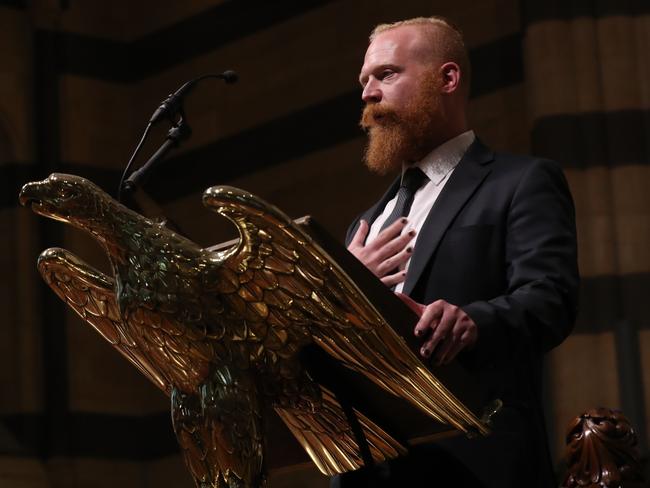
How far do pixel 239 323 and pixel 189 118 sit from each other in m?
7.90

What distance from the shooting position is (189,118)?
408 inches

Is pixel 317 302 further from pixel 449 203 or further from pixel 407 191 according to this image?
pixel 407 191

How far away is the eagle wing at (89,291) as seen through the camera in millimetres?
2854

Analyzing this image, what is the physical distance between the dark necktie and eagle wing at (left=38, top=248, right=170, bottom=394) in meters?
0.61

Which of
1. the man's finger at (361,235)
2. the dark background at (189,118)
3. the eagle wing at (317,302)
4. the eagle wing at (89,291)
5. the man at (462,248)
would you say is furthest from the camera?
the dark background at (189,118)

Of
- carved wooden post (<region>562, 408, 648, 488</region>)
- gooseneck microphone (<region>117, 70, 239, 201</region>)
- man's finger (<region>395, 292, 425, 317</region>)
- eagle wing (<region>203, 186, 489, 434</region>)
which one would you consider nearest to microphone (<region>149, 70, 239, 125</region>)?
gooseneck microphone (<region>117, 70, 239, 201</region>)

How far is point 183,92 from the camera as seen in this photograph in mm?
3125

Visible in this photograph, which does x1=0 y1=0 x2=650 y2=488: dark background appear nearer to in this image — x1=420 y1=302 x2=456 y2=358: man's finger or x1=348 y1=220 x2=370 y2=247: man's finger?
x1=348 y1=220 x2=370 y2=247: man's finger

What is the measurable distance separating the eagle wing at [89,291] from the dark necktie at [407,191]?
614mm

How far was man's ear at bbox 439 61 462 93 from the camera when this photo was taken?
3188 mm

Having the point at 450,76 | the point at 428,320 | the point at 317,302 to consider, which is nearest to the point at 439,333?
the point at 428,320

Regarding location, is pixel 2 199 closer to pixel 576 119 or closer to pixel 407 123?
pixel 576 119

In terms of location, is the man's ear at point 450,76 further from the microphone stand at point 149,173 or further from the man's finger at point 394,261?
the microphone stand at point 149,173

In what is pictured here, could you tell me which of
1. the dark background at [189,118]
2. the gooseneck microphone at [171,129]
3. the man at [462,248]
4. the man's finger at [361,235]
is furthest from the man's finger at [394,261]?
the dark background at [189,118]
